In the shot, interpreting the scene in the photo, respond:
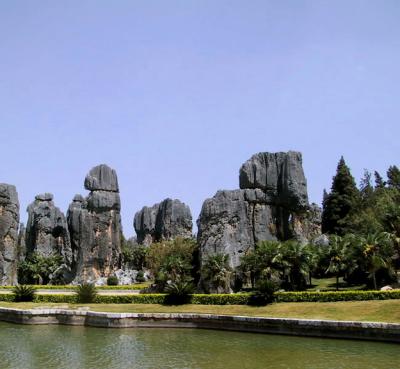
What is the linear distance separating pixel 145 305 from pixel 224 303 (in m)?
5.95

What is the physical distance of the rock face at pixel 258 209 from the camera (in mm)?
45062

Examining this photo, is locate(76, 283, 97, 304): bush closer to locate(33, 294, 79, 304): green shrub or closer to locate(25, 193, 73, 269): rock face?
locate(33, 294, 79, 304): green shrub

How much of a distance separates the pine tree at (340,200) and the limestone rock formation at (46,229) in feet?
124

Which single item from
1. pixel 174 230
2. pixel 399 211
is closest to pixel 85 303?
pixel 399 211

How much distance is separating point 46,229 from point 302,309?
5351cm

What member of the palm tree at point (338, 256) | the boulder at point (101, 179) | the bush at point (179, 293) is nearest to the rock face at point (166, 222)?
the boulder at point (101, 179)

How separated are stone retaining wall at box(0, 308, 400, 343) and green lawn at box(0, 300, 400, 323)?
1705 mm

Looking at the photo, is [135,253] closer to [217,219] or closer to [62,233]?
[62,233]

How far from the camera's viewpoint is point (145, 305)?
A: 36.1 m

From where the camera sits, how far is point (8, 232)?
188 feet

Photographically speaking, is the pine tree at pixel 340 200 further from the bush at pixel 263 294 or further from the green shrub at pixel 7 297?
the green shrub at pixel 7 297

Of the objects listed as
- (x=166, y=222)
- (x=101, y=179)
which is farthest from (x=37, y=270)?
(x=166, y=222)

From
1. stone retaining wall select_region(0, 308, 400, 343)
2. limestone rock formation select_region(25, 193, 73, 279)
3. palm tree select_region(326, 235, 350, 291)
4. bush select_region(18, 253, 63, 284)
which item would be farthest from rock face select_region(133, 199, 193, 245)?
stone retaining wall select_region(0, 308, 400, 343)

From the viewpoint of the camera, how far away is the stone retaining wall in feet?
79.5
